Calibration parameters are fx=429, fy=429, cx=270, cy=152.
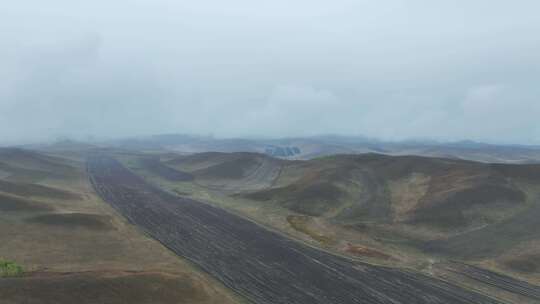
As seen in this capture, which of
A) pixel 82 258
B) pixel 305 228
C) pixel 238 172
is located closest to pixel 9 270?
pixel 82 258

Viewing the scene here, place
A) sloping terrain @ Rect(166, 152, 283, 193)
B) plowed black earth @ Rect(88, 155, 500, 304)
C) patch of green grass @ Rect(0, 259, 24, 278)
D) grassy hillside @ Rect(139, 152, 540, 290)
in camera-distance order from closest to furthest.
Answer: patch of green grass @ Rect(0, 259, 24, 278) → plowed black earth @ Rect(88, 155, 500, 304) → grassy hillside @ Rect(139, 152, 540, 290) → sloping terrain @ Rect(166, 152, 283, 193)

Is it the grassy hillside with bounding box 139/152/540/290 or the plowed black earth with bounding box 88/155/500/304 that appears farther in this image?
the grassy hillside with bounding box 139/152/540/290

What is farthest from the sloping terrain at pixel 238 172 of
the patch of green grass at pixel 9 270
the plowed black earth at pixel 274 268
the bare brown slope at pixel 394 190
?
the patch of green grass at pixel 9 270

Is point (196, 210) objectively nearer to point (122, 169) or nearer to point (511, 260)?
point (511, 260)

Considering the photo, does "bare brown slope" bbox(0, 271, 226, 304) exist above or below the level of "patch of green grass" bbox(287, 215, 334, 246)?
above

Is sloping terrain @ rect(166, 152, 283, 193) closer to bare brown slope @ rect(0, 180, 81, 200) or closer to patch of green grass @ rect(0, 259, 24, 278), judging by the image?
bare brown slope @ rect(0, 180, 81, 200)

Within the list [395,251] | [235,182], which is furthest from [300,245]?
[235,182]

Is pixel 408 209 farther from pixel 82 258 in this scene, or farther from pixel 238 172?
pixel 238 172

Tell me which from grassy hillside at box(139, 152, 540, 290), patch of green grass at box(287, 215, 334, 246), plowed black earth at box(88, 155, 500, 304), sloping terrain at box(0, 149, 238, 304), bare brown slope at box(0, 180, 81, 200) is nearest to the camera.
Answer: sloping terrain at box(0, 149, 238, 304)

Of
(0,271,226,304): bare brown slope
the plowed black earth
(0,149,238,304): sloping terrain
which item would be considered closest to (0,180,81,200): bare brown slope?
(0,149,238,304): sloping terrain
